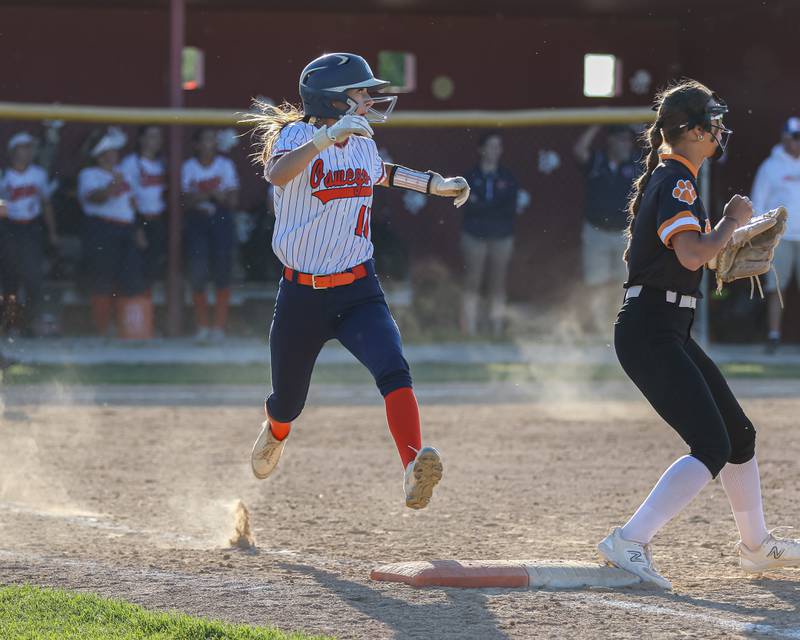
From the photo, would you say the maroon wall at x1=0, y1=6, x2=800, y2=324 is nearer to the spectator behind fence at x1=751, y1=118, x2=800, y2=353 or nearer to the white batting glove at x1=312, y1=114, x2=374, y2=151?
the spectator behind fence at x1=751, y1=118, x2=800, y2=353

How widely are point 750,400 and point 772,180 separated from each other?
10.9 feet

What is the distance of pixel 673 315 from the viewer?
5082 millimetres

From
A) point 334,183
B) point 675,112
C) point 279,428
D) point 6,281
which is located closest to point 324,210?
point 334,183

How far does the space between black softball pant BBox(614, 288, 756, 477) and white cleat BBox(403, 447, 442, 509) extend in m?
0.77

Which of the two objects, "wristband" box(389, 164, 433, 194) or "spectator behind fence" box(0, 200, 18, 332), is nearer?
"wristband" box(389, 164, 433, 194)

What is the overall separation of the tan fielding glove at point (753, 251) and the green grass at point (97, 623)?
2090 millimetres

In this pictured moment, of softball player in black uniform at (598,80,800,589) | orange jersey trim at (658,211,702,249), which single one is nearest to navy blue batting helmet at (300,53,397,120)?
softball player in black uniform at (598,80,800,589)

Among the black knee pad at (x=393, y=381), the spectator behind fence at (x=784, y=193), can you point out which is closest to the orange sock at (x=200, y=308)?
the spectator behind fence at (x=784, y=193)

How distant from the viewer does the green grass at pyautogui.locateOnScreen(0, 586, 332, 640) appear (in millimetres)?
4352

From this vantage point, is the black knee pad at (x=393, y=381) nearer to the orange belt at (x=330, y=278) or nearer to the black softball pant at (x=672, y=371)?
the orange belt at (x=330, y=278)

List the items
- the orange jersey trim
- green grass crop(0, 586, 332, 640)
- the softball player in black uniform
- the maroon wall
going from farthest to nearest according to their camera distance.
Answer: the maroon wall, the softball player in black uniform, the orange jersey trim, green grass crop(0, 586, 332, 640)

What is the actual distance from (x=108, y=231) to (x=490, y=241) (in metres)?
3.47

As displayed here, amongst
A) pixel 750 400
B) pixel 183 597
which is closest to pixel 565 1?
pixel 750 400

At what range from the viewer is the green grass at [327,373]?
469 inches
